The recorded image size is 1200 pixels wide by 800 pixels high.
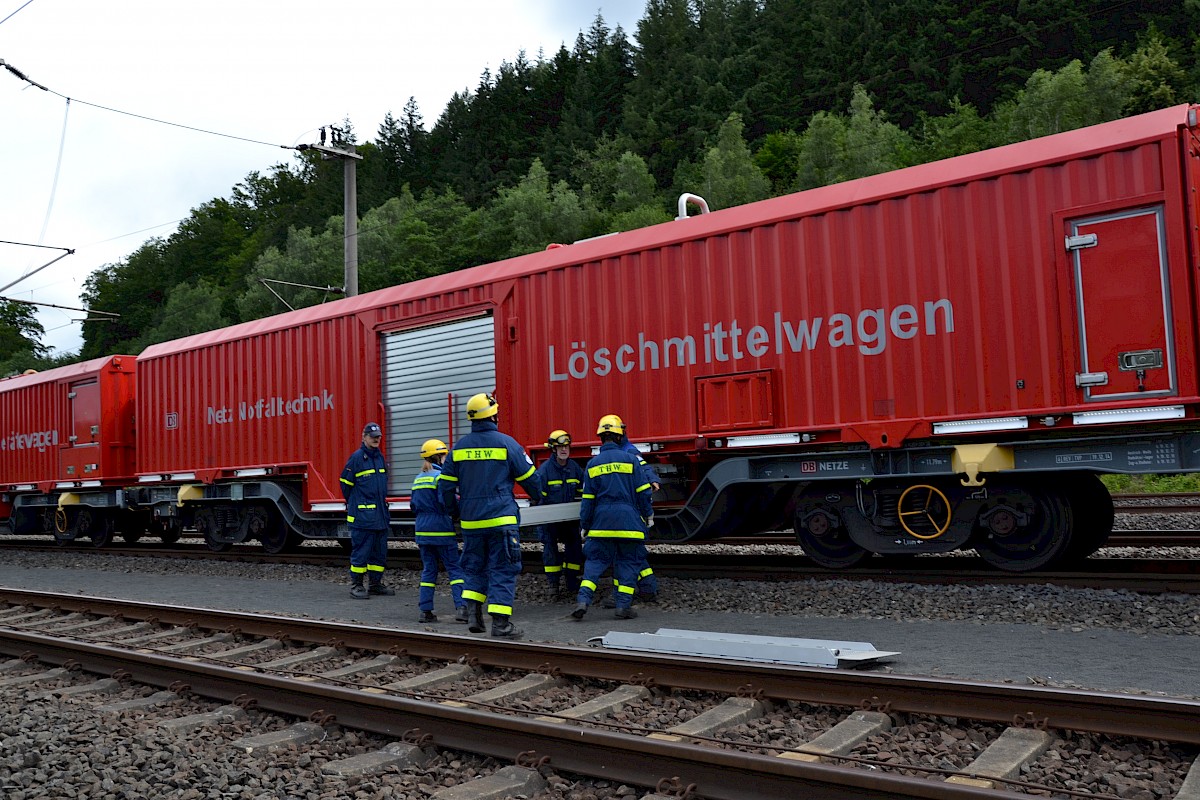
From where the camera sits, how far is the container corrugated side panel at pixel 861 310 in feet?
22.6

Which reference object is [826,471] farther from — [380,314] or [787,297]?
[380,314]

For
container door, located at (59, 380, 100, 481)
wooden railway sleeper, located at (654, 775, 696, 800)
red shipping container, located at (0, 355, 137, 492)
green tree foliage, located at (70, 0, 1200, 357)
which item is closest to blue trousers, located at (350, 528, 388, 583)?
wooden railway sleeper, located at (654, 775, 696, 800)

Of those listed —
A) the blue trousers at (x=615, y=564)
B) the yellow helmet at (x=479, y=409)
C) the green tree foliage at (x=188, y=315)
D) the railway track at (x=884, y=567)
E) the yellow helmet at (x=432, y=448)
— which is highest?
the green tree foliage at (x=188, y=315)

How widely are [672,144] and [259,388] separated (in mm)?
54193

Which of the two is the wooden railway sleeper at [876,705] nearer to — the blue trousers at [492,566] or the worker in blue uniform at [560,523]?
the blue trousers at [492,566]

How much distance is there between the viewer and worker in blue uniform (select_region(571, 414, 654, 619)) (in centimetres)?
745

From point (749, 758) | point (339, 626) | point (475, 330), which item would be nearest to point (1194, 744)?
point (749, 758)

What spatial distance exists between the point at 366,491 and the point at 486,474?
9.89 ft

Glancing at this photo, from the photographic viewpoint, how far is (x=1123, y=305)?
6559mm

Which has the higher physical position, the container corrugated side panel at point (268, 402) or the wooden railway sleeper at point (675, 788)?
the container corrugated side panel at point (268, 402)

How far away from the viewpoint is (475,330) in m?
10.8

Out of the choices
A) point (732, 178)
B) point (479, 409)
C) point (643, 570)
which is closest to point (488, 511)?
point (479, 409)

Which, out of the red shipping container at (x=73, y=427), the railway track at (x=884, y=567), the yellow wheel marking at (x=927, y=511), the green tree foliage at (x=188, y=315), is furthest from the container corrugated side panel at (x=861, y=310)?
the green tree foliage at (x=188, y=315)

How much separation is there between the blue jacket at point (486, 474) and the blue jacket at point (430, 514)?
81 cm
